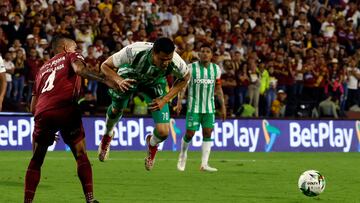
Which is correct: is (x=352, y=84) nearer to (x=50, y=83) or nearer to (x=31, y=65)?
(x=31, y=65)

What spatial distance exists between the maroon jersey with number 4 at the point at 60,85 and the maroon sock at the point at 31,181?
2.03 feet

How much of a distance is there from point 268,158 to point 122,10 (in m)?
8.61

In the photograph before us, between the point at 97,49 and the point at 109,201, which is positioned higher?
the point at 97,49

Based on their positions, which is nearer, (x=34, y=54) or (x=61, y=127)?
(x=61, y=127)

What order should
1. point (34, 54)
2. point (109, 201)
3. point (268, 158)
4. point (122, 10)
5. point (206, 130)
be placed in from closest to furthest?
point (109, 201) → point (206, 130) → point (268, 158) → point (34, 54) → point (122, 10)

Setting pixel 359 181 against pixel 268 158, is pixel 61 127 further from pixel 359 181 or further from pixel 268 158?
pixel 268 158

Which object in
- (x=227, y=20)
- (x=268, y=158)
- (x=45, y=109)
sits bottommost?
(x=268, y=158)

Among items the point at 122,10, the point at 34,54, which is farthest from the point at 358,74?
the point at 34,54

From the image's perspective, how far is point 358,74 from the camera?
32156 millimetres

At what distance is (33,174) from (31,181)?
91 millimetres

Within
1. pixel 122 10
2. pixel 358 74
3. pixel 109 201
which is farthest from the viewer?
pixel 358 74

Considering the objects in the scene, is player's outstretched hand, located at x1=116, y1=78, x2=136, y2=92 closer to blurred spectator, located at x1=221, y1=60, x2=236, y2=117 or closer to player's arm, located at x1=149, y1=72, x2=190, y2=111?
player's arm, located at x1=149, y1=72, x2=190, y2=111

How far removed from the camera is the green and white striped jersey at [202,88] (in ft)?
61.4

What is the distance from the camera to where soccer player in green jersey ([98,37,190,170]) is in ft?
42.0
